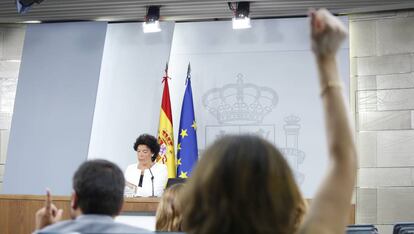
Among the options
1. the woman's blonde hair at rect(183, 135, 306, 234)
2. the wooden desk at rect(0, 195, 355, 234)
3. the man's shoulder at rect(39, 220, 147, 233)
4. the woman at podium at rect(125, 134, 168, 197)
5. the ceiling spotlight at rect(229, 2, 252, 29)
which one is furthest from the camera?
the ceiling spotlight at rect(229, 2, 252, 29)

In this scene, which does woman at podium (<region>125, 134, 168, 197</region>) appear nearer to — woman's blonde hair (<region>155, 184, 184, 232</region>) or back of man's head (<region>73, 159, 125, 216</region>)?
woman's blonde hair (<region>155, 184, 184, 232</region>)

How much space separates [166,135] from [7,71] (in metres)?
2.41

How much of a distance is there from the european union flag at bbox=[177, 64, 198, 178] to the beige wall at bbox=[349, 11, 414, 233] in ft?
5.96

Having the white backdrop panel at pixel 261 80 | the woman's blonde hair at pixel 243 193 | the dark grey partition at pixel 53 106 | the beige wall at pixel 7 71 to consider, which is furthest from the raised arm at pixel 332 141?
the beige wall at pixel 7 71

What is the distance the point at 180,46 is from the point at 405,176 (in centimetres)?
293

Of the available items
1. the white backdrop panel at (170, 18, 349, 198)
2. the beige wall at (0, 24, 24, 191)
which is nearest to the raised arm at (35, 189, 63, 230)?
the white backdrop panel at (170, 18, 349, 198)

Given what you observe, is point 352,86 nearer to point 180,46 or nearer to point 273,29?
point 273,29

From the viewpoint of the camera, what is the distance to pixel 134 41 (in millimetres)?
7469

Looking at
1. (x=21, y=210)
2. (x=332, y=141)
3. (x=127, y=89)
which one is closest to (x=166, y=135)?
(x=127, y=89)

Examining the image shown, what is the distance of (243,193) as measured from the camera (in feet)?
3.07

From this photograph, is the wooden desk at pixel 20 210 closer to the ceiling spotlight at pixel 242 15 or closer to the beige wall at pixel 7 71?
the beige wall at pixel 7 71

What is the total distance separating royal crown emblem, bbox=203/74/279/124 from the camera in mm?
7012

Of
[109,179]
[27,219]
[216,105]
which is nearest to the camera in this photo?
[109,179]

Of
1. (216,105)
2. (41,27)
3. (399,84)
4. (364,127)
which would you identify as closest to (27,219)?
(216,105)
